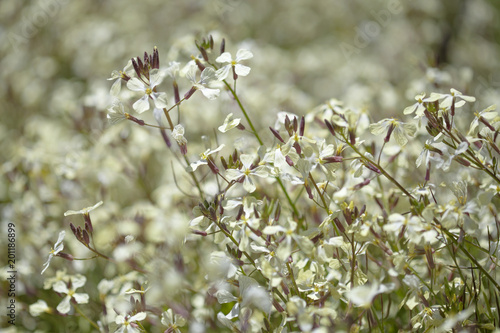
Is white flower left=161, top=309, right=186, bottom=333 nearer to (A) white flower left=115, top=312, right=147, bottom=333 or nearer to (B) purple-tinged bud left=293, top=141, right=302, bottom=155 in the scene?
(A) white flower left=115, top=312, right=147, bottom=333

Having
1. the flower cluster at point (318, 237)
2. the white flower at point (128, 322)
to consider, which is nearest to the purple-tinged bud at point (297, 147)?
the flower cluster at point (318, 237)

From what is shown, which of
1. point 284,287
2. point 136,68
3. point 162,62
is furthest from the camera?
point 162,62

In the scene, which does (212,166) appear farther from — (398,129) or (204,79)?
(398,129)

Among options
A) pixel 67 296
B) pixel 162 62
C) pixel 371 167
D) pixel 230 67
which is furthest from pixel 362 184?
pixel 162 62

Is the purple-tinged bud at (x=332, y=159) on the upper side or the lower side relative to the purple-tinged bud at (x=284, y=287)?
upper

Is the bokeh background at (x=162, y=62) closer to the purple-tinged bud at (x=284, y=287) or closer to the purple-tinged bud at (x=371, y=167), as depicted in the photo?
the purple-tinged bud at (x=284, y=287)

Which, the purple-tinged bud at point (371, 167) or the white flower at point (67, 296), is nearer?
the purple-tinged bud at point (371, 167)

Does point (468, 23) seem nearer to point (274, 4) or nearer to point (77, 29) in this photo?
point (274, 4)
